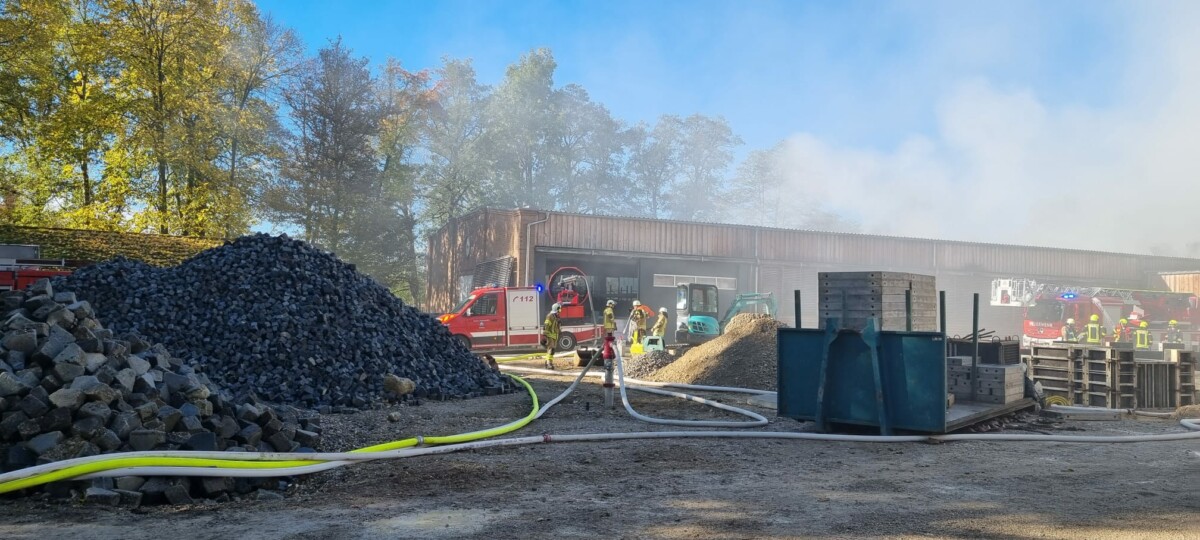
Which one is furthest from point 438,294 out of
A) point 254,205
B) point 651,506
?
point 651,506

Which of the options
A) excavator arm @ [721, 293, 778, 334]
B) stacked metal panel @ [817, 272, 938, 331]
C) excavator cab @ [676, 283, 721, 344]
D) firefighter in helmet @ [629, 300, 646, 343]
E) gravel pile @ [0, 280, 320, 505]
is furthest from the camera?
excavator arm @ [721, 293, 778, 334]

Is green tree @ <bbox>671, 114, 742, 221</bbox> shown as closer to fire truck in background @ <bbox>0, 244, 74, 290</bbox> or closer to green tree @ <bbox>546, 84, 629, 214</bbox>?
green tree @ <bbox>546, 84, 629, 214</bbox>

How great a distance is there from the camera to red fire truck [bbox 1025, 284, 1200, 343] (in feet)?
80.1

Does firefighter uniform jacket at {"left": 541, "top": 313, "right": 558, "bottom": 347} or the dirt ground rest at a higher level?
firefighter uniform jacket at {"left": 541, "top": 313, "right": 558, "bottom": 347}

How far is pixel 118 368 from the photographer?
679cm

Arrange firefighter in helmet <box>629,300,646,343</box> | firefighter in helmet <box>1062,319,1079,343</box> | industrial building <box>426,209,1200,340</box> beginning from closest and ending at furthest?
firefighter in helmet <box>629,300,646,343</box>, firefighter in helmet <box>1062,319,1079,343</box>, industrial building <box>426,209,1200,340</box>

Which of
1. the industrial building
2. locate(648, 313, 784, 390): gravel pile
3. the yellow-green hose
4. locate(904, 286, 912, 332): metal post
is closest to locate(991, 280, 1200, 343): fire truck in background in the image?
the industrial building

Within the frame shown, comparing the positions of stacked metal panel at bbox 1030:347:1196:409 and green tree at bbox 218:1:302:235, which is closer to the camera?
stacked metal panel at bbox 1030:347:1196:409

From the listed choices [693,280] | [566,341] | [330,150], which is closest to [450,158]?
[330,150]

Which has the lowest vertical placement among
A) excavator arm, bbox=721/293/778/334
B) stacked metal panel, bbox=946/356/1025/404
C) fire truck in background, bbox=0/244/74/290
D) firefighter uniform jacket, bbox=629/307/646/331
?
stacked metal panel, bbox=946/356/1025/404

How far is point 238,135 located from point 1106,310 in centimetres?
3108

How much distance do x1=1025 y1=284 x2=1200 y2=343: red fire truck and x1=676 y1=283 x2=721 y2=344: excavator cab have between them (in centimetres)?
1053

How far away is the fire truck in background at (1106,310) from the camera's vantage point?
24438mm

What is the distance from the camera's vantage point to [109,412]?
5.95 metres
